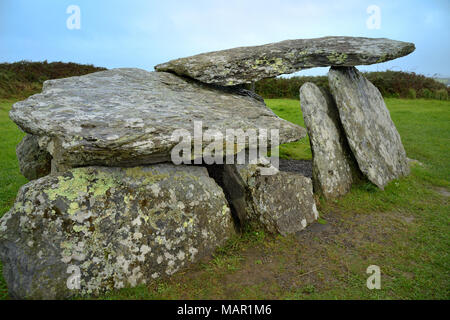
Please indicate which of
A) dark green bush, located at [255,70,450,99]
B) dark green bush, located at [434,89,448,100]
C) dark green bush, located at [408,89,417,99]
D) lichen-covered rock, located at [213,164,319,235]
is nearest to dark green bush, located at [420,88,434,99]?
dark green bush, located at [255,70,450,99]

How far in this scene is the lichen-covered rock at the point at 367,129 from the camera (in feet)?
25.3

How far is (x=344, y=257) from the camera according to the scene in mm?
5207

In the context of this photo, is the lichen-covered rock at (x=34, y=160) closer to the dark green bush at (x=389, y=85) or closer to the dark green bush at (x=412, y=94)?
the dark green bush at (x=389, y=85)

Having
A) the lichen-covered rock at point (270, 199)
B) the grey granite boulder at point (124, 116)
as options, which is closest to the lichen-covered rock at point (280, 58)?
the grey granite boulder at point (124, 116)

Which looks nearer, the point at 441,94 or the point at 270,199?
the point at 270,199

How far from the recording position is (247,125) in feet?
19.4

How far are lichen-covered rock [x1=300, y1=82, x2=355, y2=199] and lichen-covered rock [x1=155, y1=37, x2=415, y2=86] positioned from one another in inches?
35.2

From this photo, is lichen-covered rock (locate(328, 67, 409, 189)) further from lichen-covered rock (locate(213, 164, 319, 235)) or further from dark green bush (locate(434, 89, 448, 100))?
dark green bush (locate(434, 89, 448, 100))

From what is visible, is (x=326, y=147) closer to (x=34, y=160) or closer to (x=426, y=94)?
(x=34, y=160)

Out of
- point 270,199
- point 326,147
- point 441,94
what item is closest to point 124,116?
point 270,199

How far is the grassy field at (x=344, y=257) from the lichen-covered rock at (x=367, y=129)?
1.50 ft

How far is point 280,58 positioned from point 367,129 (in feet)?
10.1

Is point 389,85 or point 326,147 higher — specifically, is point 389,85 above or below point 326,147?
above
